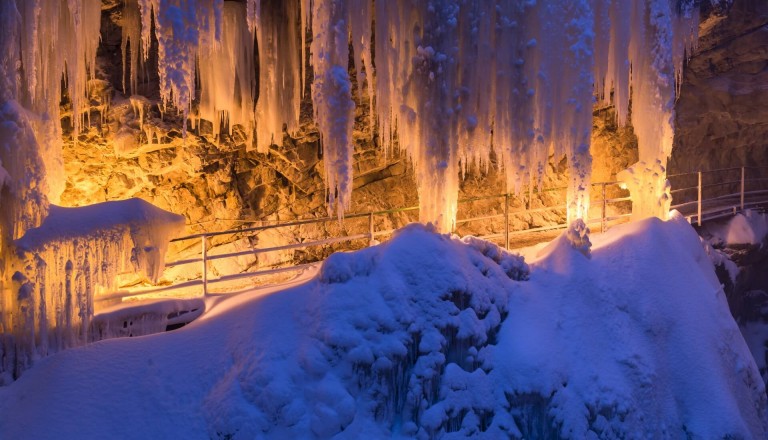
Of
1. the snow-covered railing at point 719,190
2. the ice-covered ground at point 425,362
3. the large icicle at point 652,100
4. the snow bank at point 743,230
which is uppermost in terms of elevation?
the large icicle at point 652,100

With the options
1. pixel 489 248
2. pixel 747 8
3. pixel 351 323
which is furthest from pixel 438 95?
pixel 747 8

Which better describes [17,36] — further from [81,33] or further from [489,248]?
[489,248]

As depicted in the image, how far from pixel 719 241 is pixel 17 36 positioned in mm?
11281

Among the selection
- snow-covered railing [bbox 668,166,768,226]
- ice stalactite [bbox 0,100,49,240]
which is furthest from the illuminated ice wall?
snow-covered railing [bbox 668,166,768,226]

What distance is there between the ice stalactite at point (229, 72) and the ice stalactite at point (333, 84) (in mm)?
2559

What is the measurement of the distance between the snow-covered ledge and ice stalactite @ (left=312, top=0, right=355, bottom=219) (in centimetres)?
210

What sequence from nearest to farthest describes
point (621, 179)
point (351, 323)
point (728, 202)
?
point (351, 323), point (621, 179), point (728, 202)

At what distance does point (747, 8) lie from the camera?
12.4 metres

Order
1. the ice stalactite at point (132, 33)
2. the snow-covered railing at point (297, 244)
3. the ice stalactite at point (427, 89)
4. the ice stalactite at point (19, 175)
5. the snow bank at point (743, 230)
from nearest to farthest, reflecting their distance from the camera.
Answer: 1. the ice stalactite at point (19, 175)
2. the snow-covered railing at point (297, 244)
3. the ice stalactite at point (427, 89)
4. the ice stalactite at point (132, 33)
5. the snow bank at point (743, 230)

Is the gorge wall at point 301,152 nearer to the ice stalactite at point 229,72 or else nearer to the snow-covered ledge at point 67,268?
the ice stalactite at point 229,72

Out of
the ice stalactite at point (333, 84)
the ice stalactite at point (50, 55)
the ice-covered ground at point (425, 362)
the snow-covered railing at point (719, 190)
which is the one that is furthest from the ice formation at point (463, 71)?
the snow-covered railing at point (719, 190)

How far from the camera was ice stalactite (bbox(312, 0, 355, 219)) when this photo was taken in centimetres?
787

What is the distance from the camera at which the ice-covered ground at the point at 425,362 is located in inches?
242

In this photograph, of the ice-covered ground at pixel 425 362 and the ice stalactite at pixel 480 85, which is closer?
the ice-covered ground at pixel 425 362
